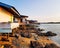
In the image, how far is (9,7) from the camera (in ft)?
→ 45.2

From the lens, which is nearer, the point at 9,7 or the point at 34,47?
the point at 9,7

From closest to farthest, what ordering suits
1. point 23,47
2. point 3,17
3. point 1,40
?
point 3,17
point 1,40
point 23,47

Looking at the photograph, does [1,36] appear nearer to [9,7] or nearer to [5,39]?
[5,39]

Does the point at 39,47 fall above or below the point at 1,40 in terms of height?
below

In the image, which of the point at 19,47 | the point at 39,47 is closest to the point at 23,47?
the point at 19,47

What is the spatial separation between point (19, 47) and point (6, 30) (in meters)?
3.51

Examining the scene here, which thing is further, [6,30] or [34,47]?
[34,47]

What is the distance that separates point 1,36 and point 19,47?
2500 millimetres

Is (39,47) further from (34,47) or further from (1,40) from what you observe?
(1,40)

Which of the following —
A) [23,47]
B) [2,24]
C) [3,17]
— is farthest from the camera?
[23,47]

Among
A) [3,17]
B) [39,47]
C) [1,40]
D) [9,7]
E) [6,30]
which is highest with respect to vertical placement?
[9,7]

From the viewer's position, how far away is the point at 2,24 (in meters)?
13.6

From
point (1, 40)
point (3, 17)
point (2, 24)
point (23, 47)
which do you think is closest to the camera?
point (2, 24)

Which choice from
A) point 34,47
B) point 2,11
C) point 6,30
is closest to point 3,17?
point 2,11
